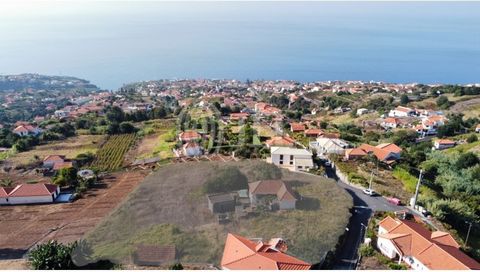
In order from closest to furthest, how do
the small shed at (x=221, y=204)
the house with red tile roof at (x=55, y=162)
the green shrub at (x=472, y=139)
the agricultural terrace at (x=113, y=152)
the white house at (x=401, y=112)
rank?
the small shed at (x=221, y=204)
the house with red tile roof at (x=55, y=162)
the agricultural terrace at (x=113, y=152)
the green shrub at (x=472, y=139)
the white house at (x=401, y=112)

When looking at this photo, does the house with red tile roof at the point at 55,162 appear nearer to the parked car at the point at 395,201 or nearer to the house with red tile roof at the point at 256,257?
the house with red tile roof at the point at 256,257

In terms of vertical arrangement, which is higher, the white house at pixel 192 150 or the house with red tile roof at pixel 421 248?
the house with red tile roof at pixel 421 248

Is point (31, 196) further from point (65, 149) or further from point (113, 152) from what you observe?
point (65, 149)

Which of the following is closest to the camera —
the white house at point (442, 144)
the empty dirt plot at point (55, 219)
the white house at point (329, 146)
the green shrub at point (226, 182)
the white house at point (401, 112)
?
the empty dirt plot at point (55, 219)

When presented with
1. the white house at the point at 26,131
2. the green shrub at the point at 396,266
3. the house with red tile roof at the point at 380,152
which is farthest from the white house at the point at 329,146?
the white house at the point at 26,131

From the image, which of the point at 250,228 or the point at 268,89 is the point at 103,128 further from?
the point at 268,89

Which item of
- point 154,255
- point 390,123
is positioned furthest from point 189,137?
point 390,123
